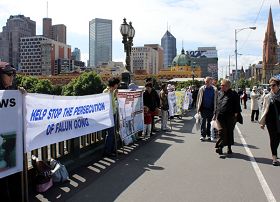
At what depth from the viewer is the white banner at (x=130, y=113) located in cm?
1055

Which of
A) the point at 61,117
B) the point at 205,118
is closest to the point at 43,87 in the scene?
the point at 205,118

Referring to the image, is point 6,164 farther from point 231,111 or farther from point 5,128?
point 231,111

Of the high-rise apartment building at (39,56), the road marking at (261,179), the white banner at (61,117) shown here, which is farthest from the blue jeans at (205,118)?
the high-rise apartment building at (39,56)

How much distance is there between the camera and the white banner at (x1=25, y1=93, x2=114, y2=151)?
6.09m

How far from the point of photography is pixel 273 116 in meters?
8.79

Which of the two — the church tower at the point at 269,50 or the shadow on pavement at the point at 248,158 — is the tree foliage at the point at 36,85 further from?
the church tower at the point at 269,50

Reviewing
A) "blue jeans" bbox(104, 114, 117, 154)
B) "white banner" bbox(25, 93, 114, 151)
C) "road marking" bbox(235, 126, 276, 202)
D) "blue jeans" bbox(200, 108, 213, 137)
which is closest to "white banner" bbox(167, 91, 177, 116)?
"blue jeans" bbox(200, 108, 213, 137)

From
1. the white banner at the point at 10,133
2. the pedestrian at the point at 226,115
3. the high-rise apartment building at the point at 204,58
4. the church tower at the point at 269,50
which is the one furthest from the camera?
the high-rise apartment building at the point at 204,58

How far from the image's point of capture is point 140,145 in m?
11.5

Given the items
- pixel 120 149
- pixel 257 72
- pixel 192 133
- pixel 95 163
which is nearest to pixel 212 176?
pixel 95 163

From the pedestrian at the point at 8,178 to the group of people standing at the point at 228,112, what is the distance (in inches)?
214

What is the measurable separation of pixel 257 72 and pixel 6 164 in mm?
193891

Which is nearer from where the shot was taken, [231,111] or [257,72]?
[231,111]

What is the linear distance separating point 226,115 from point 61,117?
4664 mm
